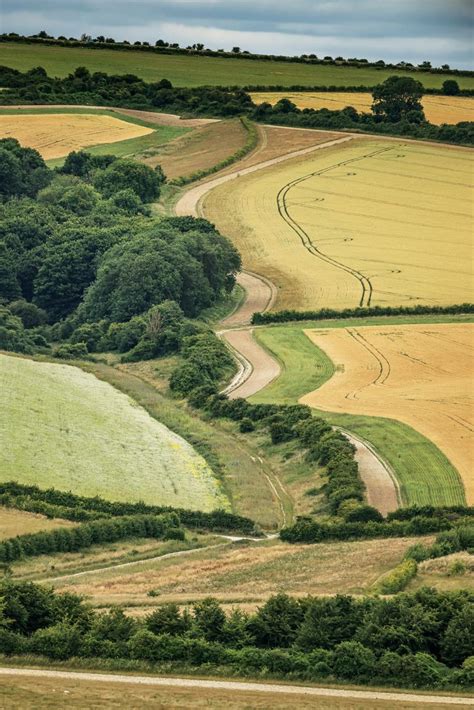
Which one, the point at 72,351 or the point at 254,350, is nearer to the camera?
the point at 254,350

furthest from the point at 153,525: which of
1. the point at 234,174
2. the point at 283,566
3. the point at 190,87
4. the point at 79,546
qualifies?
the point at 190,87

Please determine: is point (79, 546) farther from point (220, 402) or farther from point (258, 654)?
point (220, 402)

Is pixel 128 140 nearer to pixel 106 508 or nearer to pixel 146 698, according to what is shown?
pixel 106 508

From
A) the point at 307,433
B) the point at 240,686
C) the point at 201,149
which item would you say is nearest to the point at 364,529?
the point at 307,433

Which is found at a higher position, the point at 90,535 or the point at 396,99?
the point at 396,99

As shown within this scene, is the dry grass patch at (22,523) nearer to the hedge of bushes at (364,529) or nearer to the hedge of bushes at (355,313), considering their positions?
the hedge of bushes at (364,529)

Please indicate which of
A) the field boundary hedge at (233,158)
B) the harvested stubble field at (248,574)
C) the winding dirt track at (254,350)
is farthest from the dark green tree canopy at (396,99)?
the harvested stubble field at (248,574)
